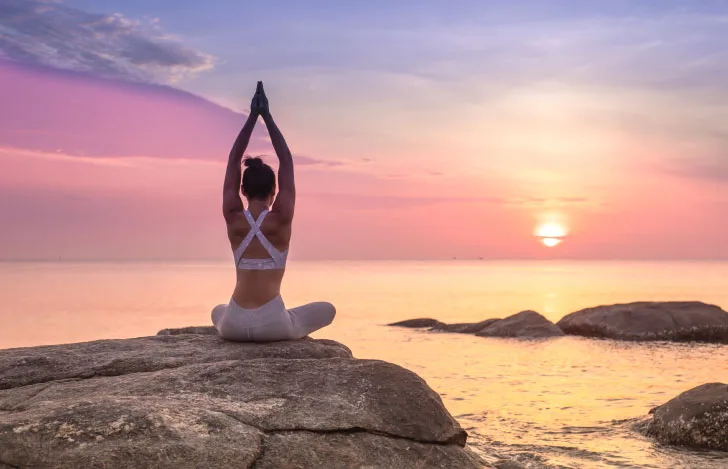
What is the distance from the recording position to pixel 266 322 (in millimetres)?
9133

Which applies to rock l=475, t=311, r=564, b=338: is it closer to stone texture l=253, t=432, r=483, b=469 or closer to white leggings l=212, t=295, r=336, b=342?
white leggings l=212, t=295, r=336, b=342

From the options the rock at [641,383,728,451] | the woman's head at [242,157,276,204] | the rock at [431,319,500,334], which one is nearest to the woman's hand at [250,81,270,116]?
the woman's head at [242,157,276,204]

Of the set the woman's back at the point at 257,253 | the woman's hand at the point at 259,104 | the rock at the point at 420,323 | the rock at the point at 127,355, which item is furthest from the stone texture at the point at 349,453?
the rock at the point at 420,323

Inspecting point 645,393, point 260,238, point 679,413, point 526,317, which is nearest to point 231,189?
point 260,238

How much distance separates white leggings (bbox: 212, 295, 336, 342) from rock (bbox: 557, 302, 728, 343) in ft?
76.5

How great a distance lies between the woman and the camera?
356 inches

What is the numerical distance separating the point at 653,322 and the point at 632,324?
860 millimetres

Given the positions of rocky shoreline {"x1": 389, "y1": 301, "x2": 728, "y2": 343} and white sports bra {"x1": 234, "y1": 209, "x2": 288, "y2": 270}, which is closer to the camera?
white sports bra {"x1": 234, "y1": 209, "x2": 288, "y2": 270}

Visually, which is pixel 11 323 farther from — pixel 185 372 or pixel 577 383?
pixel 185 372

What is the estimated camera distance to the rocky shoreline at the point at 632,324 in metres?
29.1

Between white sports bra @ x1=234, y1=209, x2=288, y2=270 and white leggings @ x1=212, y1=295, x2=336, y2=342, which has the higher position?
white sports bra @ x1=234, y1=209, x2=288, y2=270

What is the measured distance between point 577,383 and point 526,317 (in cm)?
1205

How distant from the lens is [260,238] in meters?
9.01

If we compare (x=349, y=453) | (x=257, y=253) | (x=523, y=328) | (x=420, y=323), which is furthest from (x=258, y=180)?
(x=420, y=323)
